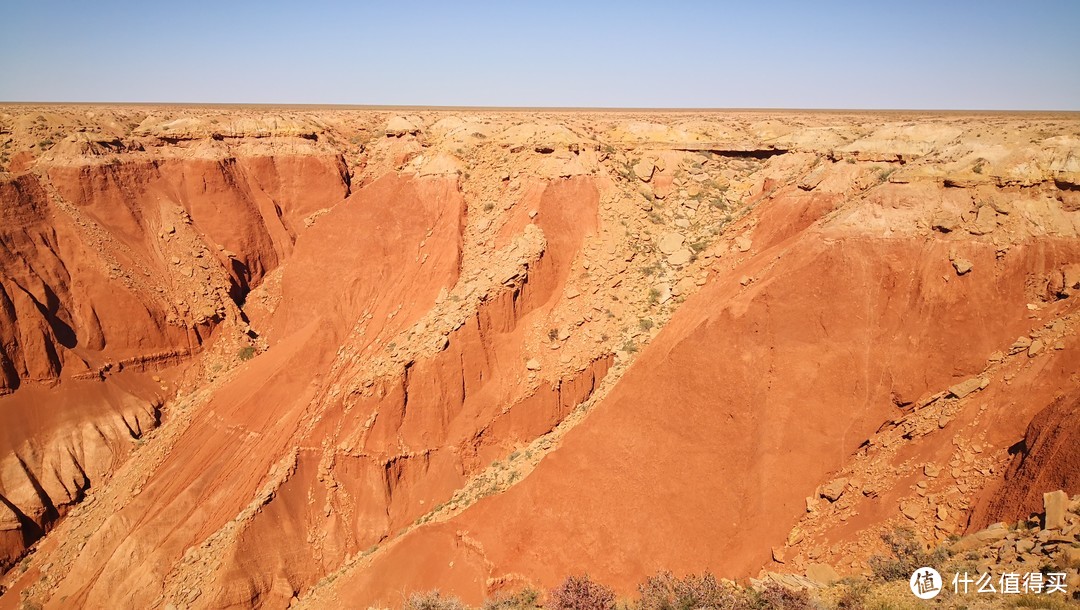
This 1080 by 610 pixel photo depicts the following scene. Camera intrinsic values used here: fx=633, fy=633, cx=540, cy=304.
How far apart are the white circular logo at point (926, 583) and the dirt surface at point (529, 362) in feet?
8.41

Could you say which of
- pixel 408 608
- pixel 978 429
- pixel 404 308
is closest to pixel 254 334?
pixel 404 308

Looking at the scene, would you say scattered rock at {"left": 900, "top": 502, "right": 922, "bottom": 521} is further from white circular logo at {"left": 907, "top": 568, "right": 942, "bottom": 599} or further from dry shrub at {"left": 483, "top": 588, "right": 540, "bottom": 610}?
dry shrub at {"left": 483, "top": 588, "right": 540, "bottom": 610}

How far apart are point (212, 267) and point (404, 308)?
1177cm

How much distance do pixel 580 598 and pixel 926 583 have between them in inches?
233

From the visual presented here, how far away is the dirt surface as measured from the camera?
51.0 feet

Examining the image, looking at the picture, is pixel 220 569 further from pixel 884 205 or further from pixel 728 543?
pixel 884 205

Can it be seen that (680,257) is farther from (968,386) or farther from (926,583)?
(926,583)

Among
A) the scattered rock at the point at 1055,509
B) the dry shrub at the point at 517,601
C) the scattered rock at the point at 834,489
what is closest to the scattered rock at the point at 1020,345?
the scattered rock at the point at 834,489

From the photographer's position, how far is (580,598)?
1226 centimetres

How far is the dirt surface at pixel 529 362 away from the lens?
51.0 feet

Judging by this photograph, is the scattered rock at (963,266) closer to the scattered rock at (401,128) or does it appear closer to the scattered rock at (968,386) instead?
the scattered rock at (968,386)

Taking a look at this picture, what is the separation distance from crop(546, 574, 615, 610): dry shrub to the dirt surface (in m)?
3.29

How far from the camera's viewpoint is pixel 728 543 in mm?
15797

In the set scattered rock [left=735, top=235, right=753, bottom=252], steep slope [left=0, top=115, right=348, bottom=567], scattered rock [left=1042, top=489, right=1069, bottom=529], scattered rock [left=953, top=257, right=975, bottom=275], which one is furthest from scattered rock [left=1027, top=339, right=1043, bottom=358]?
steep slope [left=0, top=115, right=348, bottom=567]
